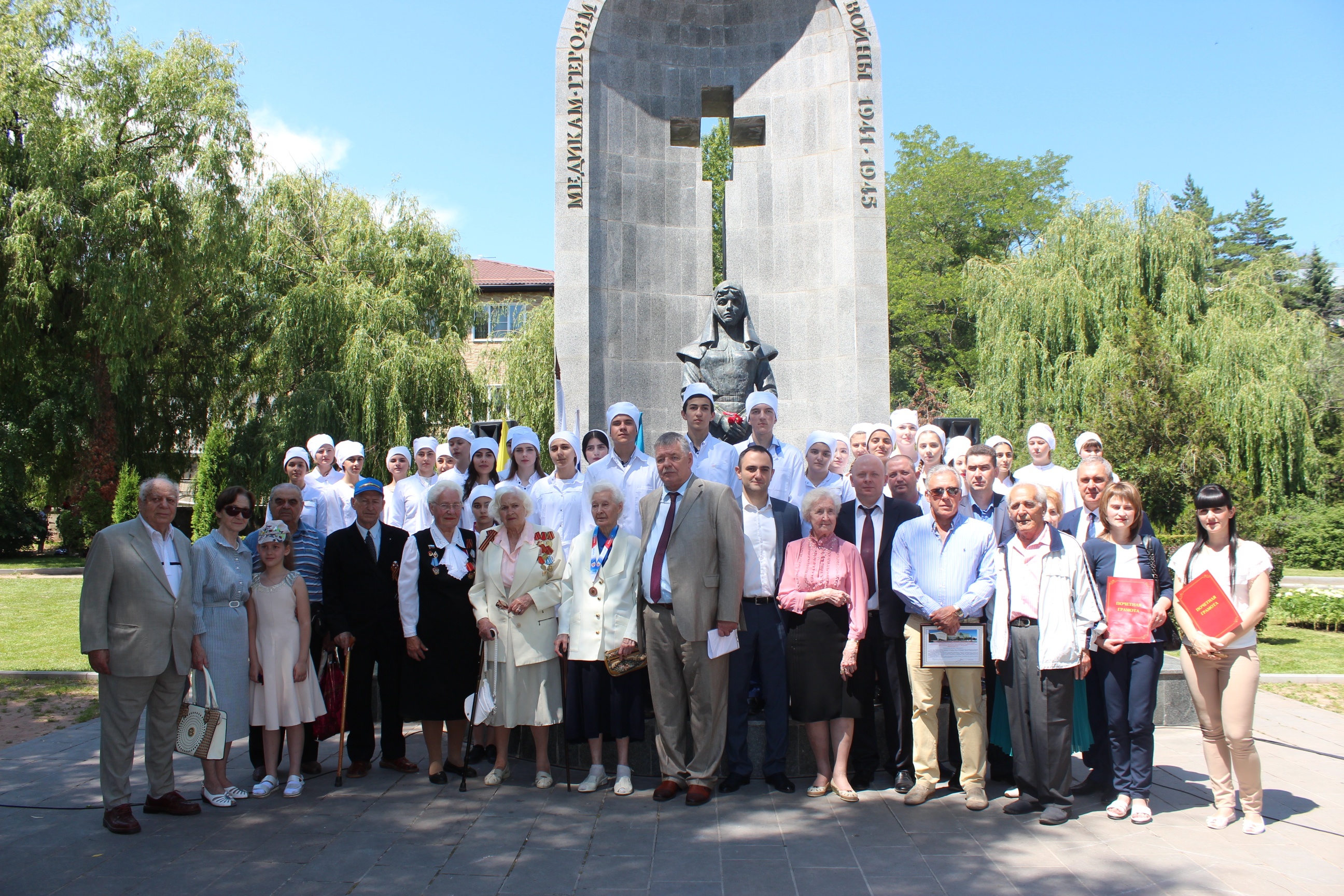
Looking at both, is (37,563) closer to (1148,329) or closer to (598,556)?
(598,556)

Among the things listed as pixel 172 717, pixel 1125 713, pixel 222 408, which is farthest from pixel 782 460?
pixel 222 408

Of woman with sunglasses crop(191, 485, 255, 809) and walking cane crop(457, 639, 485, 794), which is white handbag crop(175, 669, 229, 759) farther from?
walking cane crop(457, 639, 485, 794)

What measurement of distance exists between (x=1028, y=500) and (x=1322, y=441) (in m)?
26.0

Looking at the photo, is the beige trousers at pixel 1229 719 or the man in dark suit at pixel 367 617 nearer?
the beige trousers at pixel 1229 719

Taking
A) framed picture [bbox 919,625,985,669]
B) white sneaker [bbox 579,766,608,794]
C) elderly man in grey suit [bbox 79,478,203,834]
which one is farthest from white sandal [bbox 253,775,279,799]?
framed picture [bbox 919,625,985,669]

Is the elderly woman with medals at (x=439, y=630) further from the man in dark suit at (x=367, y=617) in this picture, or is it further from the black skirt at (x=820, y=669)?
the black skirt at (x=820, y=669)

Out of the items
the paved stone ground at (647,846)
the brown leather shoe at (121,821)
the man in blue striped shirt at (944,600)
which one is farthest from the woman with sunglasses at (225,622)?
the man in blue striped shirt at (944,600)

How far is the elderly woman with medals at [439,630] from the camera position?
18.9 ft

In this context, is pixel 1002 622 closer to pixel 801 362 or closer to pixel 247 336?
pixel 801 362

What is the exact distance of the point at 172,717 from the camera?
5328 millimetres

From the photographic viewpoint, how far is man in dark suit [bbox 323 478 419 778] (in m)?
5.93

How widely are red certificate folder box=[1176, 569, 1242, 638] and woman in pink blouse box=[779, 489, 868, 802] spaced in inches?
69.5

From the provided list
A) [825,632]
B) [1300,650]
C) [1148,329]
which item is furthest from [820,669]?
[1148,329]

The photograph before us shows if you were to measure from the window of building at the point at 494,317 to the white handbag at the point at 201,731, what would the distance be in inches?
783
